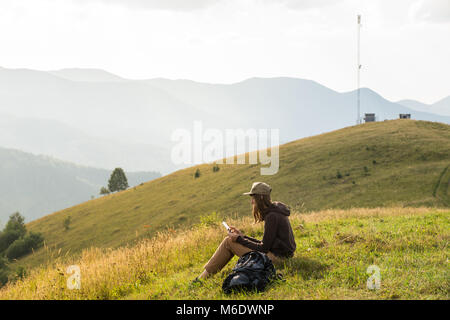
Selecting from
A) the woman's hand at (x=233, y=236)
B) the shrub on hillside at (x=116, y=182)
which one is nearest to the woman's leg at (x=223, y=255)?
the woman's hand at (x=233, y=236)

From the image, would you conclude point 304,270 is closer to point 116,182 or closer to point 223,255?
point 223,255

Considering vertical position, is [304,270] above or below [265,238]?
below

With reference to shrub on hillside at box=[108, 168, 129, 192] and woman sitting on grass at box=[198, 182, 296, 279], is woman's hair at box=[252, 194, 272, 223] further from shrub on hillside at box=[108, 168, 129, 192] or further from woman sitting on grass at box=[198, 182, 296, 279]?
shrub on hillside at box=[108, 168, 129, 192]

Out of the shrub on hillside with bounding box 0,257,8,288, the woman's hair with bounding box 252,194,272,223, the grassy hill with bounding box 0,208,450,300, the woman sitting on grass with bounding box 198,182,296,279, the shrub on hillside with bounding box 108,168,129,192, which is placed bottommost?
the shrub on hillside with bounding box 0,257,8,288

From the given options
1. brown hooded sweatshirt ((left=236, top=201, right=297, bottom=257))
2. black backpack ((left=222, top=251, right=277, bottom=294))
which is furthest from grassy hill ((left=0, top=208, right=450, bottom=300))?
brown hooded sweatshirt ((left=236, top=201, right=297, bottom=257))

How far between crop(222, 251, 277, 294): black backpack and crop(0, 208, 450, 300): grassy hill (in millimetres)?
148

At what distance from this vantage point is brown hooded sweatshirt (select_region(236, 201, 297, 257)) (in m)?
6.71

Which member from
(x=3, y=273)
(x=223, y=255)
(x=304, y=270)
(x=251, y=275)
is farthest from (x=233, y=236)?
(x=3, y=273)

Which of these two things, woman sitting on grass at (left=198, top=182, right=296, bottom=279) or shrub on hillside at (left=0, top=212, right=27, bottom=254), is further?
shrub on hillside at (left=0, top=212, right=27, bottom=254)

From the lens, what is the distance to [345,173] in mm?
41500

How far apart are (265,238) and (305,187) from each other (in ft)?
114

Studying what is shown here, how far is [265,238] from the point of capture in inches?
266
